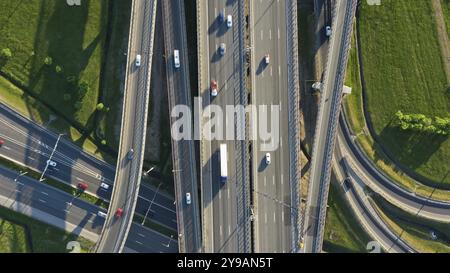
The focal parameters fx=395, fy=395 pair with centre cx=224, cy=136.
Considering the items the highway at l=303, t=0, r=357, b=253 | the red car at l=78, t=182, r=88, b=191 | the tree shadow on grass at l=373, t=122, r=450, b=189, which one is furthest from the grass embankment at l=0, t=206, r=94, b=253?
the tree shadow on grass at l=373, t=122, r=450, b=189

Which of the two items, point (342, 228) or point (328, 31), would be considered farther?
point (342, 228)

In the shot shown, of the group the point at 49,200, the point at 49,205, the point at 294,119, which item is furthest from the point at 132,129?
the point at 294,119

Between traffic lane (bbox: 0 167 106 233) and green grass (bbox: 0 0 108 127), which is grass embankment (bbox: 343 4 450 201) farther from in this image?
traffic lane (bbox: 0 167 106 233)

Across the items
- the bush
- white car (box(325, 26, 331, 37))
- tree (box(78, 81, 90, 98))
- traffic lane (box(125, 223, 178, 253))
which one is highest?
white car (box(325, 26, 331, 37))

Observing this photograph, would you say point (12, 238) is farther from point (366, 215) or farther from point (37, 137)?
point (366, 215)

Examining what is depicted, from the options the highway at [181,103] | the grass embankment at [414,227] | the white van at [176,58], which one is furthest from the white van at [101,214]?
the grass embankment at [414,227]

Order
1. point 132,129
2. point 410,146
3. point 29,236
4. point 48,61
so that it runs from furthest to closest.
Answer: point 410,146, point 29,236, point 48,61, point 132,129

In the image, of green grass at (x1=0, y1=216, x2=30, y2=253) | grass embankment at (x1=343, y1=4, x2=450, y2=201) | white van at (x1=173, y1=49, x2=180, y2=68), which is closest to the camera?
white van at (x1=173, y1=49, x2=180, y2=68)
